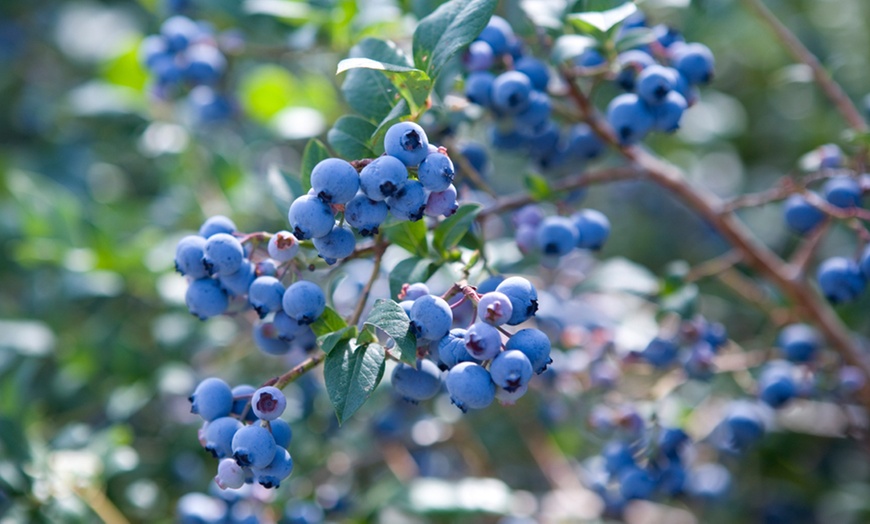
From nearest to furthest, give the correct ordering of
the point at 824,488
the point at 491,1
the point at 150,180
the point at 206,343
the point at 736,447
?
the point at 491,1, the point at 736,447, the point at 206,343, the point at 824,488, the point at 150,180

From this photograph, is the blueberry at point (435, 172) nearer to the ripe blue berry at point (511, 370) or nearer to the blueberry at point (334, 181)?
the blueberry at point (334, 181)

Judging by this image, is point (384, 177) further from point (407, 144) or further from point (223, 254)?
point (223, 254)

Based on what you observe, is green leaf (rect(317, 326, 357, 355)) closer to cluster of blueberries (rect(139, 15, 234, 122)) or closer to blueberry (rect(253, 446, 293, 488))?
blueberry (rect(253, 446, 293, 488))

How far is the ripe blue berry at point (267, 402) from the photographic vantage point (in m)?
1.38

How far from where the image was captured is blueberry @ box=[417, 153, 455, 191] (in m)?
1.34

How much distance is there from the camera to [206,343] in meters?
2.64

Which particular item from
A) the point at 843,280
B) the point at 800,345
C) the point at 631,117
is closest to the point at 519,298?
the point at 631,117

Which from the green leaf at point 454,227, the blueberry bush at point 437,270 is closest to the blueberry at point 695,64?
the blueberry bush at point 437,270

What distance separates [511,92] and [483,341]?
0.64m

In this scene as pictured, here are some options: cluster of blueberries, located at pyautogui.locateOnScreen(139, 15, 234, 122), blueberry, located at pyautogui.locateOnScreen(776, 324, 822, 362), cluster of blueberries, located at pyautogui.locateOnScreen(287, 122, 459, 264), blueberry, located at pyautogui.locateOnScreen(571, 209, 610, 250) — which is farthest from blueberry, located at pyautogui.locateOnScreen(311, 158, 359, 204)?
blueberry, located at pyautogui.locateOnScreen(776, 324, 822, 362)

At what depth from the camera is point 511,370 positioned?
4.29ft

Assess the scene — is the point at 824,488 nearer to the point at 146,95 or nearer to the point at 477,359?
the point at 477,359

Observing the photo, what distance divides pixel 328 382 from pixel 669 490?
1.18 meters

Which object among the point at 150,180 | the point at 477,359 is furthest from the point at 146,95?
the point at 477,359
